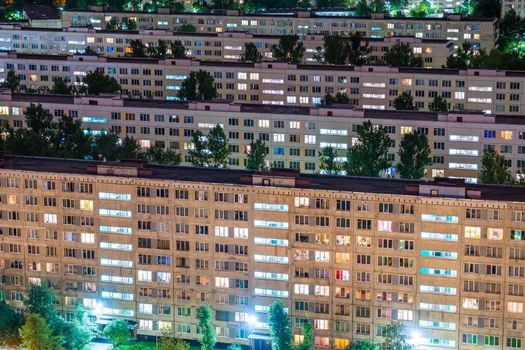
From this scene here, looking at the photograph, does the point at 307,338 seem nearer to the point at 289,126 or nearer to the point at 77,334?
the point at 77,334

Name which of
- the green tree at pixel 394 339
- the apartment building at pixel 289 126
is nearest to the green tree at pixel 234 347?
the green tree at pixel 394 339

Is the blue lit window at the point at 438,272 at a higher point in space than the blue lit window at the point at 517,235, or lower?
lower

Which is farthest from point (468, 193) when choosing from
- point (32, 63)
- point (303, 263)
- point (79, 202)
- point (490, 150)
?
point (32, 63)

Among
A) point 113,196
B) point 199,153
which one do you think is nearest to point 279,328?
point 113,196

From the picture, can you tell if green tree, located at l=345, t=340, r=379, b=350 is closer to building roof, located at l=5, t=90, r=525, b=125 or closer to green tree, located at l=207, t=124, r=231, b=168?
green tree, located at l=207, t=124, r=231, b=168

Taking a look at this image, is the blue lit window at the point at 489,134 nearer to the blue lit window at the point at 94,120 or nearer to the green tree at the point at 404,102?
the green tree at the point at 404,102

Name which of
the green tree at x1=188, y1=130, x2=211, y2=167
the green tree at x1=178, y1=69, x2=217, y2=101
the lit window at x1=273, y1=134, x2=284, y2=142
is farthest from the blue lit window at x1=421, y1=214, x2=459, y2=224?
the green tree at x1=178, y1=69, x2=217, y2=101
